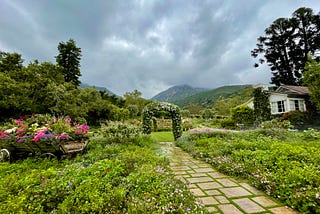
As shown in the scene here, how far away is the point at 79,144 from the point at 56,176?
2.62 metres

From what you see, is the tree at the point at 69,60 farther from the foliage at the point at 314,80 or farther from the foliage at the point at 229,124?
the foliage at the point at 314,80

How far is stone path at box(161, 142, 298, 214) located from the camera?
2.22 m

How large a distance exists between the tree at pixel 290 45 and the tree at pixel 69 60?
31739 millimetres

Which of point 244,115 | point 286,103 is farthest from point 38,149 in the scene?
point 286,103

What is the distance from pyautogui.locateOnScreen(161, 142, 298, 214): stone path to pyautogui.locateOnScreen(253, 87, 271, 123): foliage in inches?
532

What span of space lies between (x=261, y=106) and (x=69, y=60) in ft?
108

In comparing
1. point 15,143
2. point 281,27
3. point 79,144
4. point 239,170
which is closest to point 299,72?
point 281,27

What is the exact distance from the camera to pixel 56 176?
251 cm

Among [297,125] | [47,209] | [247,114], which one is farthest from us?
[247,114]

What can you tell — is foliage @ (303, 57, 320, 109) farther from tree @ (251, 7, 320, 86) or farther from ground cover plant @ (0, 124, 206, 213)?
ground cover plant @ (0, 124, 206, 213)

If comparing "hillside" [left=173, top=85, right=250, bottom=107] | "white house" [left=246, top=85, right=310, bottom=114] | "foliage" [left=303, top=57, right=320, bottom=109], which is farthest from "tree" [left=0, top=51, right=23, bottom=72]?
"hillside" [left=173, top=85, right=250, bottom=107]

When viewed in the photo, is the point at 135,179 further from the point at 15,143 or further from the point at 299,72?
the point at 299,72

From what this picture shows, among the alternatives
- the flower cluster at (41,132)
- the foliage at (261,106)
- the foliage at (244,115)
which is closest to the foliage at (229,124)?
the foliage at (244,115)

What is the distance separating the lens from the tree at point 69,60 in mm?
31422
